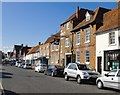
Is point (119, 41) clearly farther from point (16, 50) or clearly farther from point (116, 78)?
point (16, 50)

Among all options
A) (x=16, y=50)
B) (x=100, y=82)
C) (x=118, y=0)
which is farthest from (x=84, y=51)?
(x=16, y=50)

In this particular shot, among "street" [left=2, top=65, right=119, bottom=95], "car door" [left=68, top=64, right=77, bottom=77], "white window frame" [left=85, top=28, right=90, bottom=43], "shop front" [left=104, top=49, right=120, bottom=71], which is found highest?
"white window frame" [left=85, top=28, right=90, bottom=43]

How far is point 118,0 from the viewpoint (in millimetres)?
30422

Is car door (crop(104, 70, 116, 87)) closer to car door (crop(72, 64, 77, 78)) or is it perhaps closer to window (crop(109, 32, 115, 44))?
car door (crop(72, 64, 77, 78))

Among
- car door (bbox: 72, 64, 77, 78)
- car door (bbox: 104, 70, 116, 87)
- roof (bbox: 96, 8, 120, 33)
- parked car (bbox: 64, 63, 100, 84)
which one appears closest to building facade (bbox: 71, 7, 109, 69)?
roof (bbox: 96, 8, 120, 33)

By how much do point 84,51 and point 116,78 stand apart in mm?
17604

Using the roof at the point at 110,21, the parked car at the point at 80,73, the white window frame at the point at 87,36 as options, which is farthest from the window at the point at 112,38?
the white window frame at the point at 87,36

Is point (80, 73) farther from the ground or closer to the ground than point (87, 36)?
closer to the ground

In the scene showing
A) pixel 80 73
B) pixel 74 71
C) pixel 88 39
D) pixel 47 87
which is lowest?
pixel 47 87

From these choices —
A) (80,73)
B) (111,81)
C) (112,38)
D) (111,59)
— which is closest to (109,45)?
(112,38)

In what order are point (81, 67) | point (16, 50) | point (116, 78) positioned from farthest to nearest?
point (16, 50) < point (81, 67) < point (116, 78)

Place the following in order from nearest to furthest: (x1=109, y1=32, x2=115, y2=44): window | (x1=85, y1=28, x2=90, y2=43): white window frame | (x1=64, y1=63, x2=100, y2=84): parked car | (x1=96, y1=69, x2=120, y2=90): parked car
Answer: (x1=96, y1=69, x2=120, y2=90): parked car → (x1=64, y1=63, x2=100, y2=84): parked car → (x1=109, y1=32, x2=115, y2=44): window → (x1=85, y1=28, x2=90, y2=43): white window frame

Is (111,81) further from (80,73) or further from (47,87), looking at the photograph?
(80,73)

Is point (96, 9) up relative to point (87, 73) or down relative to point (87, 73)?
up
